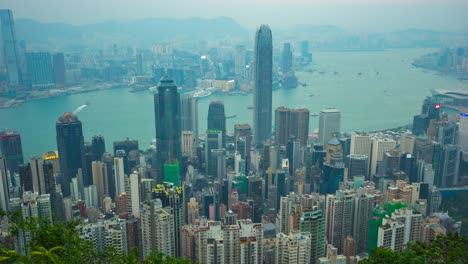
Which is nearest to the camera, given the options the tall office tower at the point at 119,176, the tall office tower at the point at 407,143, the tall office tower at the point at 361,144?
the tall office tower at the point at 119,176

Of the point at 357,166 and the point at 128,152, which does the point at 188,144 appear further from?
the point at 357,166

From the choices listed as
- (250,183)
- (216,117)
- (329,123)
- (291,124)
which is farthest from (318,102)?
(250,183)

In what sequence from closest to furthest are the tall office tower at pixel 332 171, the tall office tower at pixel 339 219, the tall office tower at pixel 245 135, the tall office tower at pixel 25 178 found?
the tall office tower at pixel 339 219, the tall office tower at pixel 25 178, the tall office tower at pixel 332 171, the tall office tower at pixel 245 135

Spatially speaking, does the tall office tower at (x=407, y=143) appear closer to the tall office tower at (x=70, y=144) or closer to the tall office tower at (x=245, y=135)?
the tall office tower at (x=245, y=135)

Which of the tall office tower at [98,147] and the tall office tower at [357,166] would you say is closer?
the tall office tower at [357,166]

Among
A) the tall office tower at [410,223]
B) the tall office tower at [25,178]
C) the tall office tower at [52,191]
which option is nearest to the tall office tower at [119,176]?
the tall office tower at [52,191]
